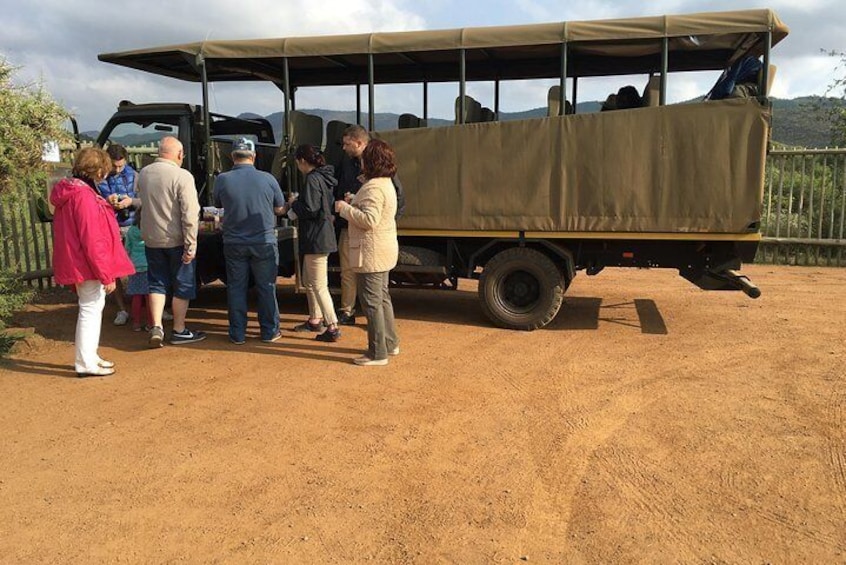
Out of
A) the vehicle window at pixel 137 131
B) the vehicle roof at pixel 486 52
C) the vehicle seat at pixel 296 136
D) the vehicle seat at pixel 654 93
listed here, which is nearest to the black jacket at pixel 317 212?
the vehicle seat at pixel 296 136

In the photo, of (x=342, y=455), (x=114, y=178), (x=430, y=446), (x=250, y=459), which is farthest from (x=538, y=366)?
(x=114, y=178)

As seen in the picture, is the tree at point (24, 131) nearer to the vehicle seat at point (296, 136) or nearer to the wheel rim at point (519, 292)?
the vehicle seat at point (296, 136)

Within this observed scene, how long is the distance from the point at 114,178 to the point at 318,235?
228 centimetres

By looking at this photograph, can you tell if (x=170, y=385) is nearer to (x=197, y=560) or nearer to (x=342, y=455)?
(x=342, y=455)

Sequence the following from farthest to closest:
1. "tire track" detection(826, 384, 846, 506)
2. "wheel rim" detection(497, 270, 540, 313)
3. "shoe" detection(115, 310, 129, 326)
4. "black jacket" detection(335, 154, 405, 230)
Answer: "shoe" detection(115, 310, 129, 326) < "wheel rim" detection(497, 270, 540, 313) < "black jacket" detection(335, 154, 405, 230) < "tire track" detection(826, 384, 846, 506)

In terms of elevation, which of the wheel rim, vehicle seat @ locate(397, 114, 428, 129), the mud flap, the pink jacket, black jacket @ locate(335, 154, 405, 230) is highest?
vehicle seat @ locate(397, 114, 428, 129)

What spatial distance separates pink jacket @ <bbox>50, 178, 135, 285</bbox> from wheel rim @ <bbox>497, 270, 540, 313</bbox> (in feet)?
12.0

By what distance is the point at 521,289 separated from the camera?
6758mm

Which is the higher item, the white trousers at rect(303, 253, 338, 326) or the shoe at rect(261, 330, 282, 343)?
the white trousers at rect(303, 253, 338, 326)

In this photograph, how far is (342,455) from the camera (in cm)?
371

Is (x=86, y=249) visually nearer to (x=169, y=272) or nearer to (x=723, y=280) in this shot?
(x=169, y=272)

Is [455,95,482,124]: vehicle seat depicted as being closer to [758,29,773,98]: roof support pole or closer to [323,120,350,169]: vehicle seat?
[323,120,350,169]: vehicle seat

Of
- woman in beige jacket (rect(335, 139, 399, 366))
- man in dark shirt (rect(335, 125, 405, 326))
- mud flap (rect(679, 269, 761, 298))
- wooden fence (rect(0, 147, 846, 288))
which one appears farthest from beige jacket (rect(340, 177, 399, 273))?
wooden fence (rect(0, 147, 846, 288))

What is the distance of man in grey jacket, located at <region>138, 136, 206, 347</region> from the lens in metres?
5.66
